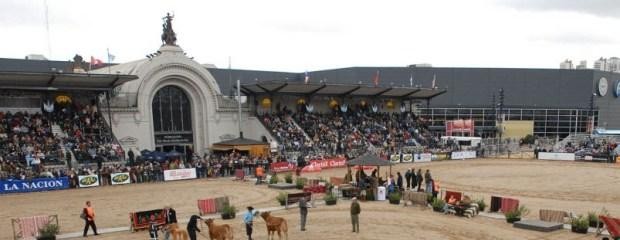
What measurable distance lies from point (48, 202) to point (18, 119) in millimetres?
15009

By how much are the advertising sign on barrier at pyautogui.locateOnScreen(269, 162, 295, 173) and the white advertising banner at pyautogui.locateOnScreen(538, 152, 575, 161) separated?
26.9 meters

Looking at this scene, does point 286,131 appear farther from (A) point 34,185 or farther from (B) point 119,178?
(A) point 34,185

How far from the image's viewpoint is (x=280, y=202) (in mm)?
23234

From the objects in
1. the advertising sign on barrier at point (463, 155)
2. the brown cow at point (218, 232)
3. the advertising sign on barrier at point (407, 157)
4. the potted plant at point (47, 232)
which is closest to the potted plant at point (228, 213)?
the brown cow at point (218, 232)

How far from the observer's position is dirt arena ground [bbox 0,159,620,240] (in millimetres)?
17594

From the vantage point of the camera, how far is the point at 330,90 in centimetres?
5419

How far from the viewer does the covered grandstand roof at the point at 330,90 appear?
162 feet

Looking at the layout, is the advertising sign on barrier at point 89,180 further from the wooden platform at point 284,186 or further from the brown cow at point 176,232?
the brown cow at point 176,232

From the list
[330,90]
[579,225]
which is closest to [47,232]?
[579,225]

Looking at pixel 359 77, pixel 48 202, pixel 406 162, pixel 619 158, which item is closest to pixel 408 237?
pixel 48 202

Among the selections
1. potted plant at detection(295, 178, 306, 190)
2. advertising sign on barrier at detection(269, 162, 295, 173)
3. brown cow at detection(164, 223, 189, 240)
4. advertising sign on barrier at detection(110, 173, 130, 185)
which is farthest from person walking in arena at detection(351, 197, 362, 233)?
advertising sign on barrier at detection(269, 162, 295, 173)

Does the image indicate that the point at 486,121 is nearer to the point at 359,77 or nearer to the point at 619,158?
the point at 359,77

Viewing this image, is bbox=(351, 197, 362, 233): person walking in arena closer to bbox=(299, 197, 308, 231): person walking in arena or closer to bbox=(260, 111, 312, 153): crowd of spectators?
bbox=(299, 197, 308, 231): person walking in arena

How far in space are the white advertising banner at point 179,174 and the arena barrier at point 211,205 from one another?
15.2 m
